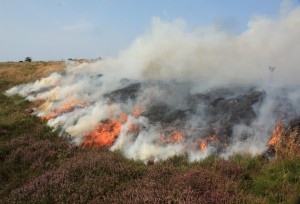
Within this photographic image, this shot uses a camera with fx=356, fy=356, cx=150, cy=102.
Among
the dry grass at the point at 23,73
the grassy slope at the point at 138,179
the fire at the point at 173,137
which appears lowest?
the grassy slope at the point at 138,179

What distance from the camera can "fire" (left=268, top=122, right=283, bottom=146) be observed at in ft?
35.2

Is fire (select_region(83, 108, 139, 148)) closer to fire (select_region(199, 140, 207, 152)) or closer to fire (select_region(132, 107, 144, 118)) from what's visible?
fire (select_region(132, 107, 144, 118))

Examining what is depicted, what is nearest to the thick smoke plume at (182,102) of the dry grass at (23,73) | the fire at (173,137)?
the fire at (173,137)

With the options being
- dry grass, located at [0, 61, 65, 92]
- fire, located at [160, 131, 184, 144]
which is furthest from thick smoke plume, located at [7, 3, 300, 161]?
dry grass, located at [0, 61, 65, 92]

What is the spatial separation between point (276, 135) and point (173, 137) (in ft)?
11.7

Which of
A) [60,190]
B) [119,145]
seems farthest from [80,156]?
[60,190]

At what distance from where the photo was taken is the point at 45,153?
12891 mm

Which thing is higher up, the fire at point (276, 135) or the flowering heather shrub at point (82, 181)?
the fire at point (276, 135)

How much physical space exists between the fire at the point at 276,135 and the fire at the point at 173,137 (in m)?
3.07

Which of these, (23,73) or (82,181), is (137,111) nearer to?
(82,181)

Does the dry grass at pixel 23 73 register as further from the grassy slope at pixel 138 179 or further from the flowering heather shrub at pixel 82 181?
the flowering heather shrub at pixel 82 181

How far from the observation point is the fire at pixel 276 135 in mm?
10738

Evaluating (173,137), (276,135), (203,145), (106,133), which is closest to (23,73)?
(106,133)

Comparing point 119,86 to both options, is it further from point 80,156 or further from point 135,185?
point 135,185
